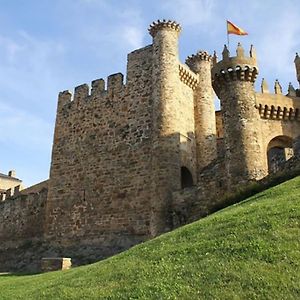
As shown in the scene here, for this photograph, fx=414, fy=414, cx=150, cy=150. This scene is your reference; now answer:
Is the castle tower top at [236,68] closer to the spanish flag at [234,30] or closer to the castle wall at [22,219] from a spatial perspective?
the spanish flag at [234,30]

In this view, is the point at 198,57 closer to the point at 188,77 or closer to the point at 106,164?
the point at 188,77

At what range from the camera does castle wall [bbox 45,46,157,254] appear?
20812mm

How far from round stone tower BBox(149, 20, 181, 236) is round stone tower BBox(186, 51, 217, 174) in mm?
3428

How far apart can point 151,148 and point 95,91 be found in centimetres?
604

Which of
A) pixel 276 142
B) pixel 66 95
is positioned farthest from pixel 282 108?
pixel 66 95

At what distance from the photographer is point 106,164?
22609 millimetres

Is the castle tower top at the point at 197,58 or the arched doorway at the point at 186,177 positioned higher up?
the castle tower top at the point at 197,58

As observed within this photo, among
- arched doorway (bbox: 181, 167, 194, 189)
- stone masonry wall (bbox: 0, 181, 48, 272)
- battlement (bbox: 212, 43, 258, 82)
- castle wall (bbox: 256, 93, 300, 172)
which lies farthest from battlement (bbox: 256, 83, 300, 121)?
stone masonry wall (bbox: 0, 181, 48, 272)

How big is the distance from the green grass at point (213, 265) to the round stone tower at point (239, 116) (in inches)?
198

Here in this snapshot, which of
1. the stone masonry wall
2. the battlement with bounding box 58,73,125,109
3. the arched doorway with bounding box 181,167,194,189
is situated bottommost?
the stone masonry wall

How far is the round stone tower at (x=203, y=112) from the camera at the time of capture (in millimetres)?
23797

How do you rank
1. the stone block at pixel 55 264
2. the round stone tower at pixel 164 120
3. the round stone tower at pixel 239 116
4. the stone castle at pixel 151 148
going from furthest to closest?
the round stone tower at pixel 164 120, the stone castle at pixel 151 148, the round stone tower at pixel 239 116, the stone block at pixel 55 264

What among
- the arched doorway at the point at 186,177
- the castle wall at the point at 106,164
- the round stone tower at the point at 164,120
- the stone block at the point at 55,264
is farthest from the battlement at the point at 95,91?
the stone block at the point at 55,264

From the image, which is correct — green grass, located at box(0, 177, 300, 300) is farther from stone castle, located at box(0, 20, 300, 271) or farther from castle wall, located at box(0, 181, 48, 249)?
castle wall, located at box(0, 181, 48, 249)
